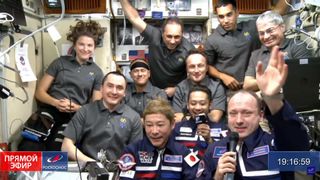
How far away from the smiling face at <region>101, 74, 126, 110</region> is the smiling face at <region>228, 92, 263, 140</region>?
3.87 ft

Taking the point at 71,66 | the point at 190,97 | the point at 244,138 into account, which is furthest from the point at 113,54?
the point at 244,138

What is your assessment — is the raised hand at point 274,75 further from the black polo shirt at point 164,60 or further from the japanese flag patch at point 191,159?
the black polo shirt at point 164,60

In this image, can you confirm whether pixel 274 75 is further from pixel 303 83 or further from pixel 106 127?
pixel 106 127

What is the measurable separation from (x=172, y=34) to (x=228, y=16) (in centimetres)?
49

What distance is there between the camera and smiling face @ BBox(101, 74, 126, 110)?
2.82 metres

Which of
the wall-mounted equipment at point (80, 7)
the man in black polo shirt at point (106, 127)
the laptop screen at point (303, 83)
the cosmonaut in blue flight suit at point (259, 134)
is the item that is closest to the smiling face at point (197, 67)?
the man in black polo shirt at point (106, 127)

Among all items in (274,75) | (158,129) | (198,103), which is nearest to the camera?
(274,75)

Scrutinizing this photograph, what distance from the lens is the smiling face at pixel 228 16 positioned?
11.0 ft

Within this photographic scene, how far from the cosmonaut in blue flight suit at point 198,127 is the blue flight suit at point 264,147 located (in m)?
0.60

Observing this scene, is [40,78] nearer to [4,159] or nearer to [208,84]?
Answer: [208,84]

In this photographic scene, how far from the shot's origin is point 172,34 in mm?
3332

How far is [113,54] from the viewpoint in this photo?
399 cm

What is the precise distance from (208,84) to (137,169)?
1.27 metres
